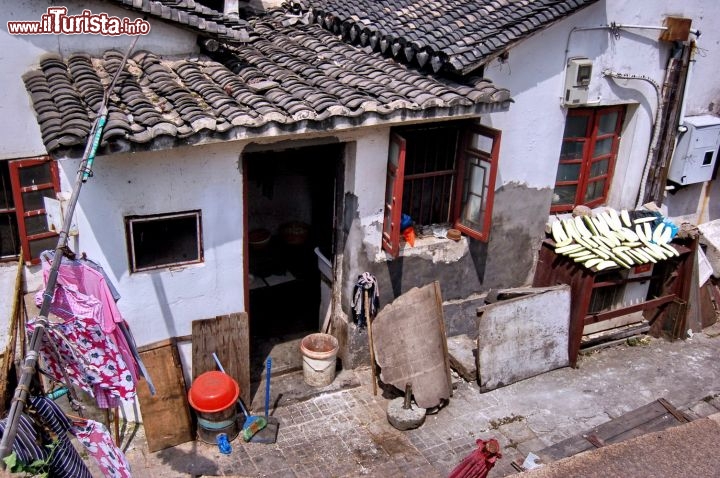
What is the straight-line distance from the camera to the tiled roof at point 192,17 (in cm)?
854

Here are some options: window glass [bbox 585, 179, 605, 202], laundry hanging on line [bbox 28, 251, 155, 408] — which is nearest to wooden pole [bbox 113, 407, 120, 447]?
laundry hanging on line [bbox 28, 251, 155, 408]

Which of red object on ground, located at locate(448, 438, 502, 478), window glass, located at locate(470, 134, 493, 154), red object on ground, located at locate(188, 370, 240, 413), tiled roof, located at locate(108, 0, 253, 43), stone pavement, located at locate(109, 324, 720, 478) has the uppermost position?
tiled roof, located at locate(108, 0, 253, 43)

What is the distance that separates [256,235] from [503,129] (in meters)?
5.57

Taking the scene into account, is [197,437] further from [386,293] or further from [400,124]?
[400,124]

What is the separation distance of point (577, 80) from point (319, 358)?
572 cm

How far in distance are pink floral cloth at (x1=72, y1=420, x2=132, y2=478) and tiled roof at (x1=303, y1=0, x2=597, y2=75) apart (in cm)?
618

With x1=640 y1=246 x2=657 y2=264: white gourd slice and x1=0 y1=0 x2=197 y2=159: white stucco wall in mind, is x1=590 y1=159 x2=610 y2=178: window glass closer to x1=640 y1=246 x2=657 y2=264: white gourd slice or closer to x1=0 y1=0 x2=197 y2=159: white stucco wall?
x1=640 y1=246 x2=657 y2=264: white gourd slice

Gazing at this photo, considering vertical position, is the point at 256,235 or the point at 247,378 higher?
the point at 256,235

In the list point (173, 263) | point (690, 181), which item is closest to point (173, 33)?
point (173, 263)

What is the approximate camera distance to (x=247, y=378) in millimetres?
9328

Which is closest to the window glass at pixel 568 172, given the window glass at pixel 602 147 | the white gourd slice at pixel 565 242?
the window glass at pixel 602 147

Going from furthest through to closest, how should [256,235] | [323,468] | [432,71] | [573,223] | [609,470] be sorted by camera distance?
1. [256,235]
2. [573,223]
3. [432,71]
4. [323,468]
5. [609,470]

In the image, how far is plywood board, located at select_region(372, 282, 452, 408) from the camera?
9664 mm

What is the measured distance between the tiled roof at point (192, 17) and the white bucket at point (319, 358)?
4.47 m
